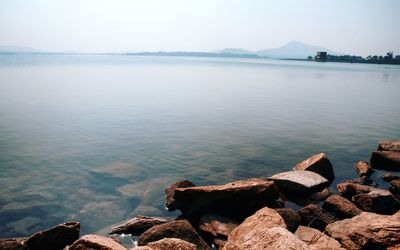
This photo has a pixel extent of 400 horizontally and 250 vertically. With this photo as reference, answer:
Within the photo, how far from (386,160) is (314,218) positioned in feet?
33.8

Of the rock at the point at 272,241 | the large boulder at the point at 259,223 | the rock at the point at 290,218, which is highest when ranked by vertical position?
the rock at the point at 272,241

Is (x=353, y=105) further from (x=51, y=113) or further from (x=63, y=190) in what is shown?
(x=63, y=190)

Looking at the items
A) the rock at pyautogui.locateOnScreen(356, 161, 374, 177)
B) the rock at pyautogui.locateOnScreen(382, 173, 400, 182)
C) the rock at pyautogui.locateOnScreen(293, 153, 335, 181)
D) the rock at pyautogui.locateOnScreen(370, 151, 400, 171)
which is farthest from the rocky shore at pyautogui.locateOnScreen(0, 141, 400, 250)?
the rock at pyautogui.locateOnScreen(370, 151, 400, 171)

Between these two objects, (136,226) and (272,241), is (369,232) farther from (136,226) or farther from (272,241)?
(136,226)

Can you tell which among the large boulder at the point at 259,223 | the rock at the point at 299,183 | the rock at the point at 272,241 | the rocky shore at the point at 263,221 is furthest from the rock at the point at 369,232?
the rock at the point at 299,183

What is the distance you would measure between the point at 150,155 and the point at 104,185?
521 centimetres

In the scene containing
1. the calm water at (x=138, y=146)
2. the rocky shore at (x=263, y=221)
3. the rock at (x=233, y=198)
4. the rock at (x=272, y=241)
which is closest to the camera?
the rock at (x=272, y=241)

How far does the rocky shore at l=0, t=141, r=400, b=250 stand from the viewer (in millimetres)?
8305

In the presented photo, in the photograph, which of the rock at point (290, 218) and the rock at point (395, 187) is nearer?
the rock at point (290, 218)

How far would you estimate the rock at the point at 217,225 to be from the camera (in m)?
10.8

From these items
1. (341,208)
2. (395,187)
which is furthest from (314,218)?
(395,187)

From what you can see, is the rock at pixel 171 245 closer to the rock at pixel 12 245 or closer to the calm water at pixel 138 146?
the rock at pixel 12 245

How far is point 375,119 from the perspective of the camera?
3525 cm

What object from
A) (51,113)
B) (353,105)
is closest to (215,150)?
(51,113)
